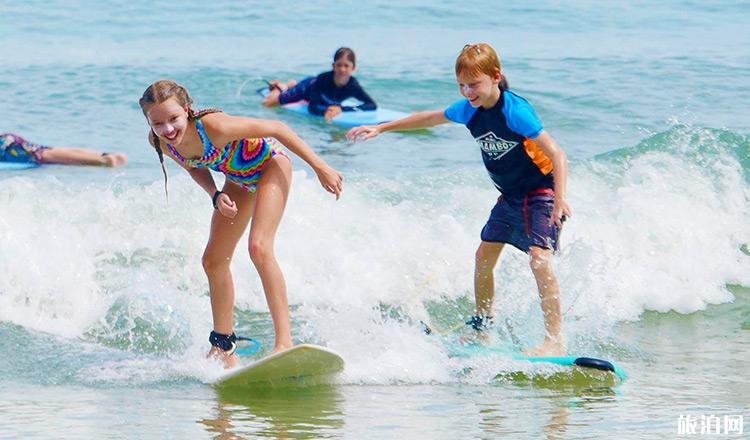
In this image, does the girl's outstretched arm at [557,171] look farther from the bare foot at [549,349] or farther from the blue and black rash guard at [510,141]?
the bare foot at [549,349]

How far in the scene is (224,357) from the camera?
6.58 metres

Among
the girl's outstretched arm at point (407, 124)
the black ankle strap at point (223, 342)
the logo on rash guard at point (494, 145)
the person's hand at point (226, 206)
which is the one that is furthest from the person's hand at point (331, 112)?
the person's hand at point (226, 206)

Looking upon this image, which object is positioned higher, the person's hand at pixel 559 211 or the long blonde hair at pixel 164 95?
the long blonde hair at pixel 164 95

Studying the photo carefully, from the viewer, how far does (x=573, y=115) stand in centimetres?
1569

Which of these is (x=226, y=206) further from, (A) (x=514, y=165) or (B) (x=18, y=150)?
(B) (x=18, y=150)

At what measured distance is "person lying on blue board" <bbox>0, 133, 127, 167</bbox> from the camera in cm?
1299

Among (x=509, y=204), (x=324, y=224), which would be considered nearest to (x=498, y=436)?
(x=509, y=204)

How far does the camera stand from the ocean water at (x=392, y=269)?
5.90 m

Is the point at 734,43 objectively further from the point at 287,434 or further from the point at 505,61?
the point at 287,434

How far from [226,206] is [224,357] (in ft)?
3.02

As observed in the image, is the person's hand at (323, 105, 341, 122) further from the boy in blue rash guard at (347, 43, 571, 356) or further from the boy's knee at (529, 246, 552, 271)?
the boy's knee at (529, 246, 552, 271)

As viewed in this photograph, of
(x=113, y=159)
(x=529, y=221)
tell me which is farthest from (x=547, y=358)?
(x=113, y=159)

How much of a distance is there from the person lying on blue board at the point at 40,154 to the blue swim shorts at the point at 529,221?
6908 millimetres

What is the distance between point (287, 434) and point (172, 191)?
523cm
